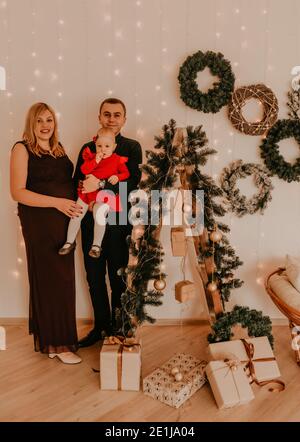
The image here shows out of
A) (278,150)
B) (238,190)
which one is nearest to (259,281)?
(238,190)

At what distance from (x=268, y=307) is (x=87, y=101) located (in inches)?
79.3

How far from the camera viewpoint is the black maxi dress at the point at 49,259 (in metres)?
2.61

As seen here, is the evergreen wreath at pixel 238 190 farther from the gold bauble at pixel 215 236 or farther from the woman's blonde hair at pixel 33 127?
the woman's blonde hair at pixel 33 127

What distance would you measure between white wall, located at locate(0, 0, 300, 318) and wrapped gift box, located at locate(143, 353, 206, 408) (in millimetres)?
1355

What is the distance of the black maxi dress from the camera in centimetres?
261

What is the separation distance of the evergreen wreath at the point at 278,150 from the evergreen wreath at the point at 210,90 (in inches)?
15.8

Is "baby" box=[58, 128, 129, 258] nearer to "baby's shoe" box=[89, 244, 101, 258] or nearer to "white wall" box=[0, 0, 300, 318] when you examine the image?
"baby's shoe" box=[89, 244, 101, 258]

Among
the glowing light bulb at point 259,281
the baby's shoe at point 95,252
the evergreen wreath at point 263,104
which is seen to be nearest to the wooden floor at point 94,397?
the glowing light bulb at point 259,281

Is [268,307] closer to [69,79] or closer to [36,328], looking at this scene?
[36,328]

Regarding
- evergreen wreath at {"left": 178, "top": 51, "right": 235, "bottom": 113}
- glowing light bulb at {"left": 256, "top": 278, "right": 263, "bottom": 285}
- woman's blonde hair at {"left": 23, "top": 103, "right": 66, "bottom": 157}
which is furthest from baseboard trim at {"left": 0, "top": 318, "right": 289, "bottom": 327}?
evergreen wreath at {"left": 178, "top": 51, "right": 235, "bottom": 113}

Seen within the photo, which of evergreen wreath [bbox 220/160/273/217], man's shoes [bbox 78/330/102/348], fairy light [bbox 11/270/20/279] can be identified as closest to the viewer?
man's shoes [bbox 78/330/102/348]

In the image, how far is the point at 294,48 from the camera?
3062 millimetres
